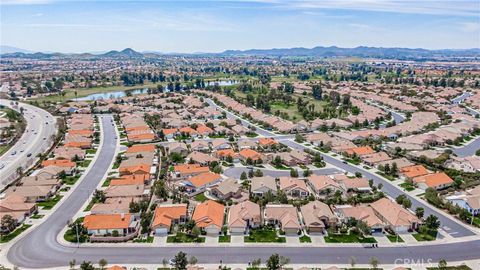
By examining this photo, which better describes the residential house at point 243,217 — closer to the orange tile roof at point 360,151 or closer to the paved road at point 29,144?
the orange tile roof at point 360,151

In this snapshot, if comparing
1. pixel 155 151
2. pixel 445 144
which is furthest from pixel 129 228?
pixel 445 144

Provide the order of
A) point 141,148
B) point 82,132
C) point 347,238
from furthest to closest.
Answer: point 82,132 < point 141,148 < point 347,238

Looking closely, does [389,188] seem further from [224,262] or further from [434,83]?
[434,83]

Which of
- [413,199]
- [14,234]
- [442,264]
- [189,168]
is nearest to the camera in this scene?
[442,264]

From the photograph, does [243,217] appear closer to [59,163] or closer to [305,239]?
[305,239]

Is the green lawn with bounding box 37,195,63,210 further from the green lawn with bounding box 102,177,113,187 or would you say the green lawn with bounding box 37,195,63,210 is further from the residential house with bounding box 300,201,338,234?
the residential house with bounding box 300,201,338,234

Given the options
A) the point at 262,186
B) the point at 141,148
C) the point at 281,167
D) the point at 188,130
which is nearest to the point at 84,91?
the point at 188,130

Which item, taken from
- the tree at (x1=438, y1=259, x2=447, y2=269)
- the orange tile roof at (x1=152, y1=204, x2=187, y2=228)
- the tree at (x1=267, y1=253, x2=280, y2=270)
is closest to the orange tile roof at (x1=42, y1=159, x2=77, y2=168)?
the orange tile roof at (x1=152, y1=204, x2=187, y2=228)
